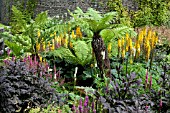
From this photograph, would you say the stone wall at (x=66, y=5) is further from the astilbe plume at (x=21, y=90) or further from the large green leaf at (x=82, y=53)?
the astilbe plume at (x=21, y=90)

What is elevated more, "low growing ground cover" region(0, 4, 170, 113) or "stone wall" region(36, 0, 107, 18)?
"stone wall" region(36, 0, 107, 18)

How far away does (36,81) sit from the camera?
17.3 feet

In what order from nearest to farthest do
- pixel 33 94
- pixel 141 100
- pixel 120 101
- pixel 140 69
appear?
pixel 120 101, pixel 141 100, pixel 33 94, pixel 140 69

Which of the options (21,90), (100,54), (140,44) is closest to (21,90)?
(21,90)

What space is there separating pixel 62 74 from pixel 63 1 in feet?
36.1

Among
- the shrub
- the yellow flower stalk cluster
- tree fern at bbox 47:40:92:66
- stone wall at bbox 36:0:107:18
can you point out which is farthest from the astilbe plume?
stone wall at bbox 36:0:107:18

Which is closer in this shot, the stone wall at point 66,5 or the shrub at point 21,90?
the shrub at point 21,90

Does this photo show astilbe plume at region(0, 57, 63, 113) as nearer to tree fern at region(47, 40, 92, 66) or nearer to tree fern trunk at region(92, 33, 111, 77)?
tree fern trunk at region(92, 33, 111, 77)

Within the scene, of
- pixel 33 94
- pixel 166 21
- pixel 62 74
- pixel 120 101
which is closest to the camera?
pixel 120 101

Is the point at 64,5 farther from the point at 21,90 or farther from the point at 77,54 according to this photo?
the point at 21,90

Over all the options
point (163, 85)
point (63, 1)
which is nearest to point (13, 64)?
point (163, 85)

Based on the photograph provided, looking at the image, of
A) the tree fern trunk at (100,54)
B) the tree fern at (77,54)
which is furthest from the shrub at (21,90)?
the tree fern at (77,54)

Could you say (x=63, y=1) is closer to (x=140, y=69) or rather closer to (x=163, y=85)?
(x=140, y=69)

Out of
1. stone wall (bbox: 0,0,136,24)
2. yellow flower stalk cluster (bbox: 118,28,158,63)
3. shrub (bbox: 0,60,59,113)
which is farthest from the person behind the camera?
stone wall (bbox: 0,0,136,24)
